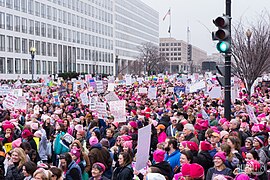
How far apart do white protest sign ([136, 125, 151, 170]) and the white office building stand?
59663 mm

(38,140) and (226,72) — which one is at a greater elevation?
(226,72)

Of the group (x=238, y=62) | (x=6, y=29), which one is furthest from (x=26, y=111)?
(x=6, y=29)

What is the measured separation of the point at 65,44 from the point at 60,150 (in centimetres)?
7583

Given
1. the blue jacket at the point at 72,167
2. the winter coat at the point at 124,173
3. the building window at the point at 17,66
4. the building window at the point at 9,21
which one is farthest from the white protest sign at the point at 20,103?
the building window at the point at 17,66

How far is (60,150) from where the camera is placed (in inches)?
416

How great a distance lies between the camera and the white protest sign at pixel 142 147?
731 centimetres

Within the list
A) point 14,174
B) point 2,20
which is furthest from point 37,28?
point 14,174

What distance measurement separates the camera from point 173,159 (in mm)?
8242

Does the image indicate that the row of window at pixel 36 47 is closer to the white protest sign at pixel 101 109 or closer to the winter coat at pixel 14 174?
the white protest sign at pixel 101 109

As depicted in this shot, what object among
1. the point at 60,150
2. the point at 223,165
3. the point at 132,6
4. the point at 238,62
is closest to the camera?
the point at 223,165

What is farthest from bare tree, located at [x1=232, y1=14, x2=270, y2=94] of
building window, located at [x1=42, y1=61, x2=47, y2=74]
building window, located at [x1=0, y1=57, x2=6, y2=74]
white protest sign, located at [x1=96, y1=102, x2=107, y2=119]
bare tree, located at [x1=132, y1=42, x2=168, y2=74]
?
bare tree, located at [x1=132, y1=42, x2=168, y2=74]

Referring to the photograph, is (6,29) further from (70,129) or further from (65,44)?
(70,129)

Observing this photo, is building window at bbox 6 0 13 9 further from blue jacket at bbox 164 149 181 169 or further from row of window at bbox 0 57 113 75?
blue jacket at bbox 164 149 181 169

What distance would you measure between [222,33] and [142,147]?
3.76 m
